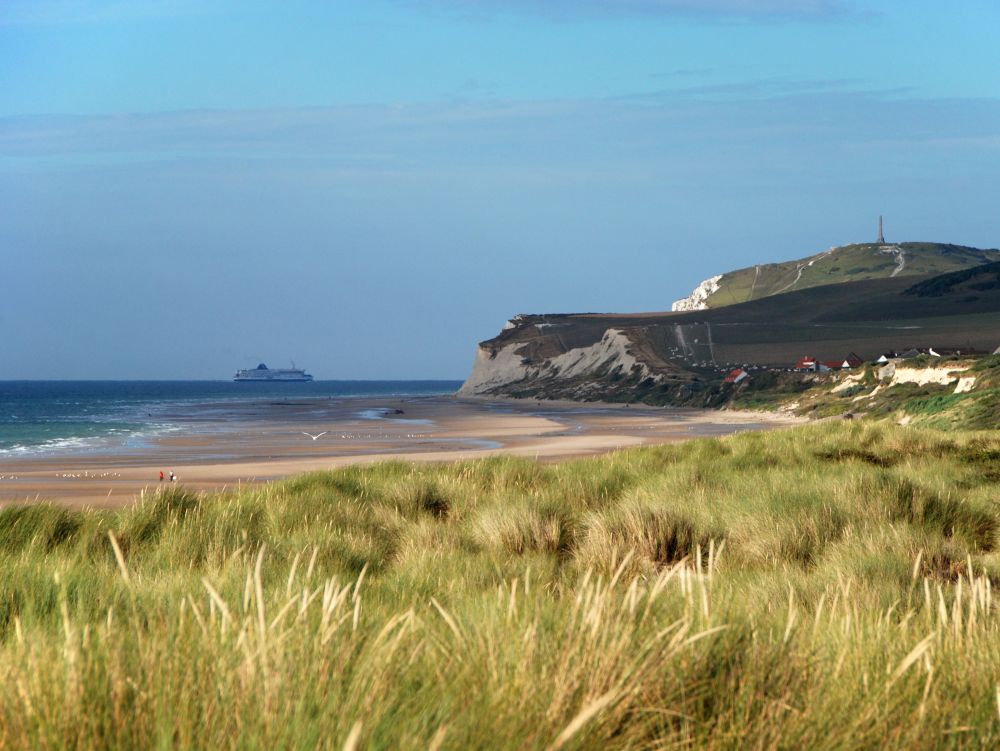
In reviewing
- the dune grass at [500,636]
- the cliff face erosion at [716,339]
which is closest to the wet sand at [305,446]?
the dune grass at [500,636]

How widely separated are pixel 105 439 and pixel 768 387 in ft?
167

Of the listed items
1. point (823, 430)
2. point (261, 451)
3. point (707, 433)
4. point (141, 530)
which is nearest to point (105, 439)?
point (261, 451)

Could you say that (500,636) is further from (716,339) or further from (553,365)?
(716,339)

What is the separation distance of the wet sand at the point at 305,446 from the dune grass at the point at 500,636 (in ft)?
22.5

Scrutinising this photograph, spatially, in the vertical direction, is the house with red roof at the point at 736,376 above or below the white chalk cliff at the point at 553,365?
below

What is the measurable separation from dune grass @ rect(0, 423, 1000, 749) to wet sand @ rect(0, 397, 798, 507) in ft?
22.5

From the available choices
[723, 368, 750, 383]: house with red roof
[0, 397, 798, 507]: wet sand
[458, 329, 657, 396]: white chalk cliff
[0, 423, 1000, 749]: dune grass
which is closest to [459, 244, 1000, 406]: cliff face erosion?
[458, 329, 657, 396]: white chalk cliff

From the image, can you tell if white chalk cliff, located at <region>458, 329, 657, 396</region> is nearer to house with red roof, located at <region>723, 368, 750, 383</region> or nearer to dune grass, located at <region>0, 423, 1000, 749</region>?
house with red roof, located at <region>723, 368, 750, 383</region>

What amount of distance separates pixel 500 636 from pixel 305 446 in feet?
130

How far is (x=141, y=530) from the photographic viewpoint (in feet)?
28.1

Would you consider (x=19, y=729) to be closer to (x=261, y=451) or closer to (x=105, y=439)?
(x=261, y=451)

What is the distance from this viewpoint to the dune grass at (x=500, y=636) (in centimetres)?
230

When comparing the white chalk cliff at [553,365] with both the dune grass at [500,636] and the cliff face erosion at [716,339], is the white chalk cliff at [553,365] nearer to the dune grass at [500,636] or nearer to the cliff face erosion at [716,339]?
the cliff face erosion at [716,339]

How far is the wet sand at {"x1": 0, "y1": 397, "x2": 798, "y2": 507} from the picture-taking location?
26.8 m
